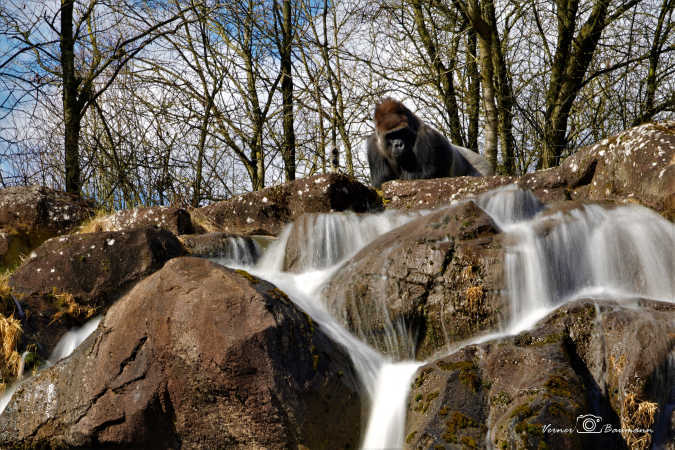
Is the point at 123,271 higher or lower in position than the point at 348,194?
lower

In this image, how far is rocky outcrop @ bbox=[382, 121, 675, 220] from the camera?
16.4 feet

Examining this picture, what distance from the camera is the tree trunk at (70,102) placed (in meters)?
7.91

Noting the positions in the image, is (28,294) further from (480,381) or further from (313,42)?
(313,42)

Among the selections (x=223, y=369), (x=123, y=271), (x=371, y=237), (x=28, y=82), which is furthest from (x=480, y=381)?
(x=28, y=82)

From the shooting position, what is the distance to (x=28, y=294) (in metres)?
4.79

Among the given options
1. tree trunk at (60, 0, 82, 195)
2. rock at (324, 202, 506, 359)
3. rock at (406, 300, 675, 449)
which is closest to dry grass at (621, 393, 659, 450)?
rock at (406, 300, 675, 449)

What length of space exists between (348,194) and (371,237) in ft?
4.64

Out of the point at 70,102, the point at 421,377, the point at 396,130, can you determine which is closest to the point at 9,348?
the point at 421,377

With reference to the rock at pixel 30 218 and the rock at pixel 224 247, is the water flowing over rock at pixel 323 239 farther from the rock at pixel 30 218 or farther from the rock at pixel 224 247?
the rock at pixel 30 218

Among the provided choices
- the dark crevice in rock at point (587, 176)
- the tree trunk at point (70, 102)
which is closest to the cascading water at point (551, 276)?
the dark crevice in rock at point (587, 176)

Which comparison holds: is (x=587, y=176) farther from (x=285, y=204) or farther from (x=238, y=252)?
(x=238, y=252)

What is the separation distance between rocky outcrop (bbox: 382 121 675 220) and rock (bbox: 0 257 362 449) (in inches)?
136

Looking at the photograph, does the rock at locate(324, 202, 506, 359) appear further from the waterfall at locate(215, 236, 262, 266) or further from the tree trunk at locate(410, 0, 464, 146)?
the tree trunk at locate(410, 0, 464, 146)

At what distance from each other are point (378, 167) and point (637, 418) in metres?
6.72
